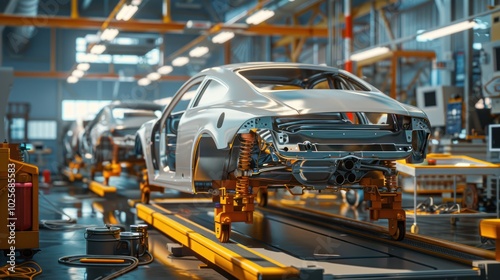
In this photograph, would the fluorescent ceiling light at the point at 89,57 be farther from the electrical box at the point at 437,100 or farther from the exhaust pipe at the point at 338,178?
the exhaust pipe at the point at 338,178

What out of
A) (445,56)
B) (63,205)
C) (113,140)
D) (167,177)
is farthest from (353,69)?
(167,177)

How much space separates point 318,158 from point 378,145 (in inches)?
22.3

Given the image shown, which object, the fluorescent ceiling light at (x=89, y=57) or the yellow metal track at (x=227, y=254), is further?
the fluorescent ceiling light at (x=89, y=57)

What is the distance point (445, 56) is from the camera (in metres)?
16.2

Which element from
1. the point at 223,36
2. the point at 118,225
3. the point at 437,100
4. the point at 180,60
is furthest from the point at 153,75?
the point at 118,225

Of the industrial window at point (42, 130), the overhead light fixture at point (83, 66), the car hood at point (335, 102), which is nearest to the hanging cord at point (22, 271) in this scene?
the car hood at point (335, 102)

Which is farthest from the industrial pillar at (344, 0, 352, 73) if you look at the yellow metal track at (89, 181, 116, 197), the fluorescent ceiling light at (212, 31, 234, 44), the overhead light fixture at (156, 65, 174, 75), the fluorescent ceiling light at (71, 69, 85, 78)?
the fluorescent ceiling light at (71, 69, 85, 78)

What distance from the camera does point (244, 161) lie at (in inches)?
227

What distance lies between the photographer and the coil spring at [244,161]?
5.58 m

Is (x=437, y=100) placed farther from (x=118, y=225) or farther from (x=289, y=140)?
(x=289, y=140)

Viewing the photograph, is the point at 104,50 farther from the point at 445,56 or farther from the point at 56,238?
the point at 56,238

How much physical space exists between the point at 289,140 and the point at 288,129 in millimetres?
145

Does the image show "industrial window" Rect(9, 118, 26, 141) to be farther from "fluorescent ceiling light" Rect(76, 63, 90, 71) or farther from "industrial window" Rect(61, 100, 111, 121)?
"fluorescent ceiling light" Rect(76, 63, 90, 71)

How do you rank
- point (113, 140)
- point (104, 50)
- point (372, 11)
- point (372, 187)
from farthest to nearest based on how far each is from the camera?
point (372, 11) → point (104, 50) → point (113, 140) → point (372, 187)
